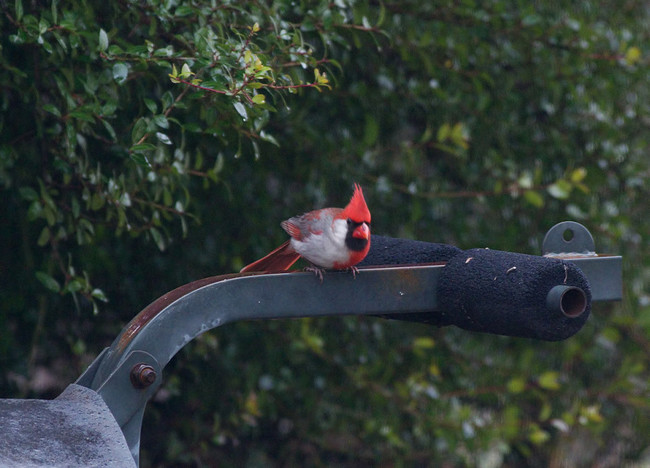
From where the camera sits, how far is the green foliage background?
2441 mm

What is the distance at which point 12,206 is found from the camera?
2.52 meters

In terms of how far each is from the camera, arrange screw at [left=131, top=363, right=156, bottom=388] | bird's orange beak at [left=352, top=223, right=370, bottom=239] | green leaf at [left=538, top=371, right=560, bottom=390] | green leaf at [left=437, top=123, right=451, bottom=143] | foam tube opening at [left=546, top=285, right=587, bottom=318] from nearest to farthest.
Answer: screw at [left=131, top=363, right=156, bottom=388] < foam tube opening at [left=546, top=285, right=587, bottom=318] < bird's orange beak at [left=352, top=223, right=370, bottom=239] < green leaf at [left=437, top=123, right=451, bottom=143] < green leaf at [left=538, top=371, right=560, bottom=390]

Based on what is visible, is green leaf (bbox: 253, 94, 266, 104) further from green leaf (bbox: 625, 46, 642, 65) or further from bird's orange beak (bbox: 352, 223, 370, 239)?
green leaf (bbox: 625, 46, 642, 65)

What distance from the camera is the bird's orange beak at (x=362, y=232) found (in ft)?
5.95

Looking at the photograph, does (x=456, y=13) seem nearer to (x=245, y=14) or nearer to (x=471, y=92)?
(x=471, y=92)

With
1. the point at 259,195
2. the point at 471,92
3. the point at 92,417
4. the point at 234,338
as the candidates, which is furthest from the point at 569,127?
the point at 92,417

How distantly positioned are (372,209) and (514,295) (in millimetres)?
1639

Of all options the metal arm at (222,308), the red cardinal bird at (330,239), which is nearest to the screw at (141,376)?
the metal arm at (222,308)

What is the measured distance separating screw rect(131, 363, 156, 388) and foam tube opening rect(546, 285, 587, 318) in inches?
27.4

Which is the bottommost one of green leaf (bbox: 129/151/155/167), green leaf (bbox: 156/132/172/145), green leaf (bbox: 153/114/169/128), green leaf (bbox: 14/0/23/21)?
green leaf (bbox: 129/151/155/167)

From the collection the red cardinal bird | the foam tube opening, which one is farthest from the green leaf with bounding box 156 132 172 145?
the foam tube opening

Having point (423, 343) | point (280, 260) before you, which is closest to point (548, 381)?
point (423, 343)

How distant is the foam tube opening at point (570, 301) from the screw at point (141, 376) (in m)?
0.70

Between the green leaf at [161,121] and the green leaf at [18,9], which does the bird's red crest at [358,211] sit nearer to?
the green leaf at [161,121]
